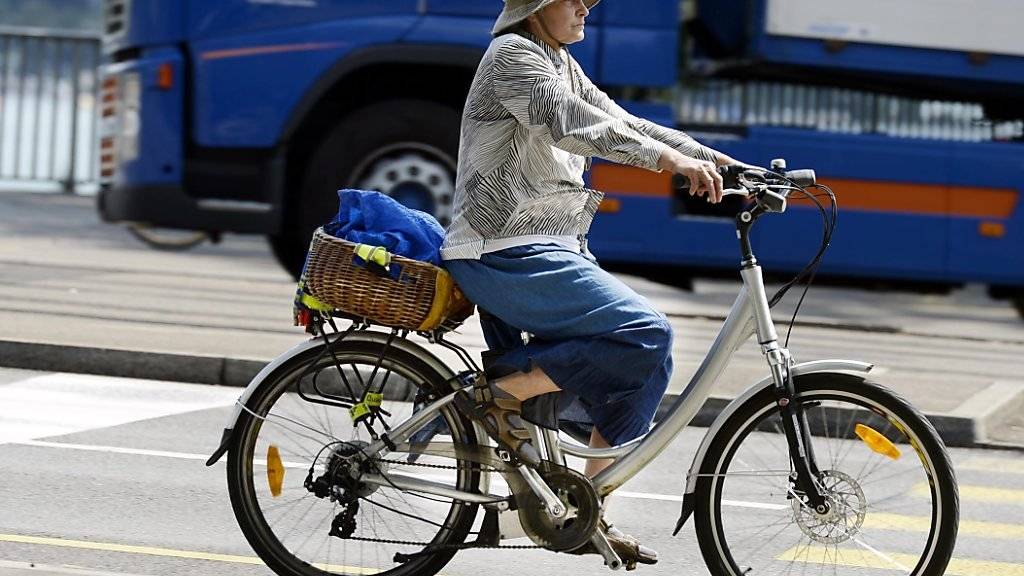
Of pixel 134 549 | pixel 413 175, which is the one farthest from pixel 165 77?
pixel 134 549

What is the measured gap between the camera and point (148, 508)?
5836mm

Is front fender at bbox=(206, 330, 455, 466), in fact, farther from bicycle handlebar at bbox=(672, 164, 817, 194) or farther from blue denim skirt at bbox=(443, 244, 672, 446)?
bicycle handlebar at bbox=(672, 164, 817, 194)

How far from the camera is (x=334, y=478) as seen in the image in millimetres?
4805

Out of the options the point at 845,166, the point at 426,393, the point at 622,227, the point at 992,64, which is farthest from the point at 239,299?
the point at 426,393

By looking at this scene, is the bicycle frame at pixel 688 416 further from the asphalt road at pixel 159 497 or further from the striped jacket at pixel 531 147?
the asphalt road at pixel 159 497

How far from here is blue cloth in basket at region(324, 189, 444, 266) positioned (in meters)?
4.64

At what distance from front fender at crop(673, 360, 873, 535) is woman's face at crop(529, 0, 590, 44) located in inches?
38.6

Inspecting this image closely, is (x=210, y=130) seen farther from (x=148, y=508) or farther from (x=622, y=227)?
(x=148, y=508)

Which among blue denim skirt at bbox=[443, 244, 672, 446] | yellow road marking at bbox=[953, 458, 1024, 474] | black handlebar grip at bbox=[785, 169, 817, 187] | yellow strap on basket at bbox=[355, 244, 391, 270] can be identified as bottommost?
yellow road marking at bbox=[953, 458, 1024, 474]

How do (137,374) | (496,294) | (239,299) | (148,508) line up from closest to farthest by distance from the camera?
(496,294), (148,508), (137,374), (239,299)

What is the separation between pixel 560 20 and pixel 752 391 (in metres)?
1.04

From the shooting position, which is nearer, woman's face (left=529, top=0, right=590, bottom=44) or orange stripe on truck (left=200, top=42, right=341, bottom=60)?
woman's face (left=529, top=0, right=590, bottom=44)

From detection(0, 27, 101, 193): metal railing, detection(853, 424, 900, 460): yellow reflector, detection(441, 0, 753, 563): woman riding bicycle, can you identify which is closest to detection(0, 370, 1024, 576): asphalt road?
detection(853, 424, 900, 460): yellow reflector

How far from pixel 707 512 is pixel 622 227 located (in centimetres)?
669
